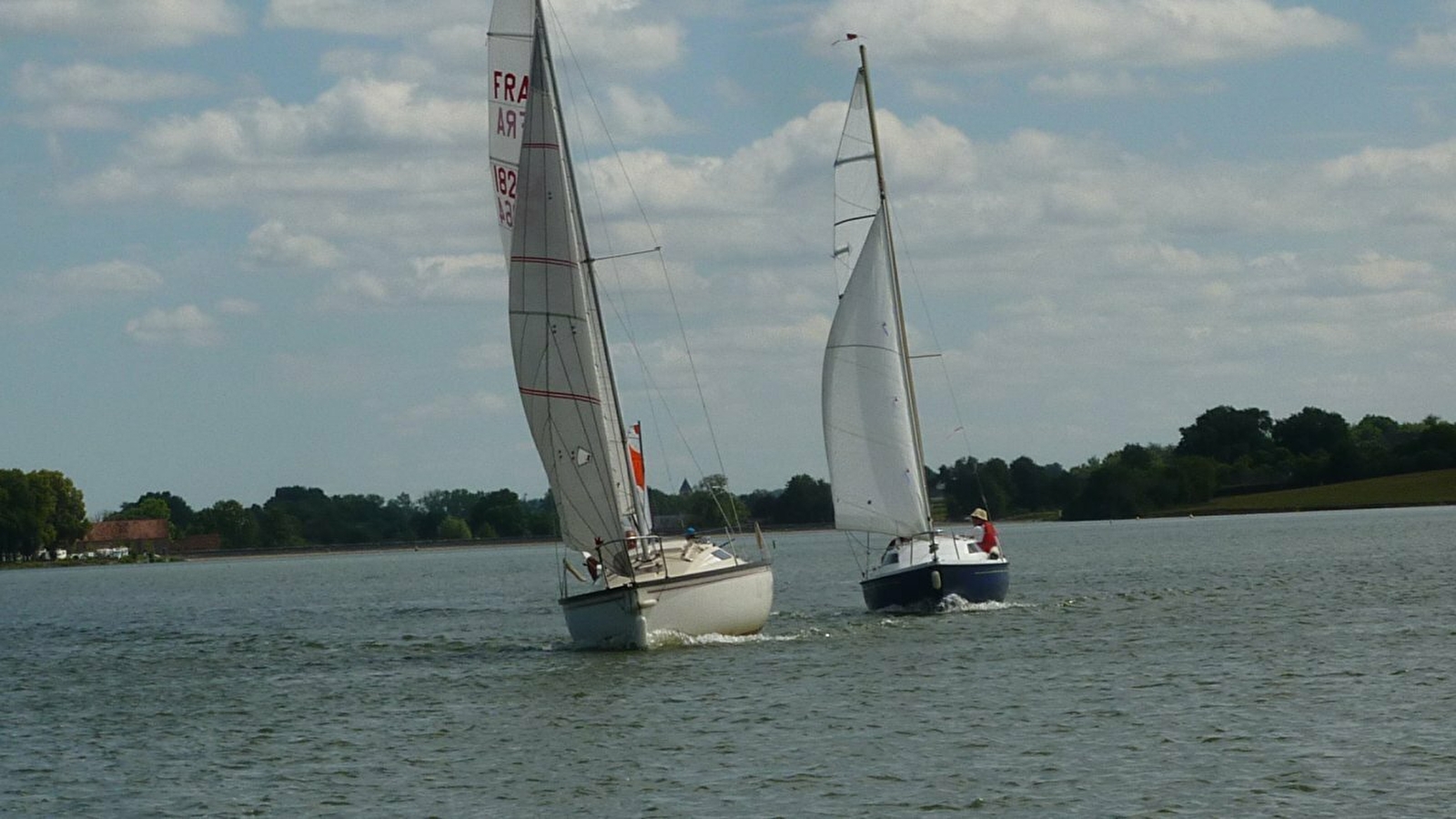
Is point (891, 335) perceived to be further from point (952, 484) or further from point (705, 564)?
point (952, 484)

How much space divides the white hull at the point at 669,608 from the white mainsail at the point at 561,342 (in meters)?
1.35

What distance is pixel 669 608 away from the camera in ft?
130

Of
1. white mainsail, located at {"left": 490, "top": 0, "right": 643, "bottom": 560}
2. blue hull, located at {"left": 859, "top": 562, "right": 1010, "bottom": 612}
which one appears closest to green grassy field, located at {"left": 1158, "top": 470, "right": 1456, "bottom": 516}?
blue hull, located at {"left": 859, "top": 562, "right": 1010, "bottom": 612}

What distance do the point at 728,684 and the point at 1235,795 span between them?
13917mm

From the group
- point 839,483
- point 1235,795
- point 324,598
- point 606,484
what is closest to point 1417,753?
point 1235,795

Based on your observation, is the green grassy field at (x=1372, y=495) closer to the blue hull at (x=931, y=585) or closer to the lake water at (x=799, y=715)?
the lake water at (x=799, y=715)

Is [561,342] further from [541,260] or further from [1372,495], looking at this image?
[1372,495]

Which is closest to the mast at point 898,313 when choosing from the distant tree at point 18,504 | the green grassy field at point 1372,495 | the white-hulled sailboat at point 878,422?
the white-hulled sailboat at point 878,422

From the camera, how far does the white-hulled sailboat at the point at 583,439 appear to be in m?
39.9

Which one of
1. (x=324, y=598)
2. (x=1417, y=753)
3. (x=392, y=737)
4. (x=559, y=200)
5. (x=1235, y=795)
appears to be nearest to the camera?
(x=1235, y=795)

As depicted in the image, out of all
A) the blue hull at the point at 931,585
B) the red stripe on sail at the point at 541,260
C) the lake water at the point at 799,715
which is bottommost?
the lake water at the point at 799,715

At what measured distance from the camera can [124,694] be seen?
4081 cm

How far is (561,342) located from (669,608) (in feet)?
19.6

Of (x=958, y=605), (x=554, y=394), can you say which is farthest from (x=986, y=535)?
(x=554, y=394)
